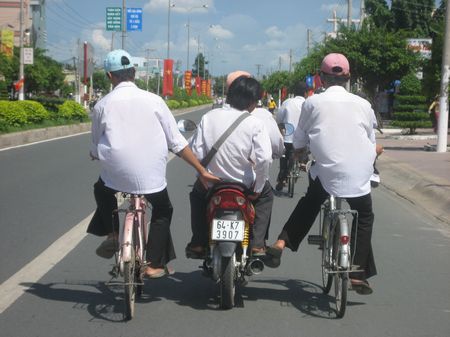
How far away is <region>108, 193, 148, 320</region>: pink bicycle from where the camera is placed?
5.14 meters

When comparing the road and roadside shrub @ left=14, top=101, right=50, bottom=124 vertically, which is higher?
roadside shrub @ left=14, top=101, right=50, bottom=124

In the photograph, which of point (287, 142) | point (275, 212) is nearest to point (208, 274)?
point (275, 212)

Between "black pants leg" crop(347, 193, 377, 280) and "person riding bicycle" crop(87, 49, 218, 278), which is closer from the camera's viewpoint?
"person riding bicycle" crop(87, 49, 218, 278)

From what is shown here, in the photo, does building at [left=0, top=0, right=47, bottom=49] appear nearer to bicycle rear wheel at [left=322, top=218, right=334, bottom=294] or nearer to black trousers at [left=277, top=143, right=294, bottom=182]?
black trousers at [left=277, top=143, right=294, bottom=182]

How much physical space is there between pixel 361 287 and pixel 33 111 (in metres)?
22.1

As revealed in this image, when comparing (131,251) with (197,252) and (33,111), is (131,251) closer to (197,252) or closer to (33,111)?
(197,252)

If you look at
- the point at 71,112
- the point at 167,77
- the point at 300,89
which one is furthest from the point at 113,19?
the point at 300,89

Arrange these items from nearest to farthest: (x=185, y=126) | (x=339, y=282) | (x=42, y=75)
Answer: (x=339, y=282) < (x=185, y=126) < (x=42, y=75)

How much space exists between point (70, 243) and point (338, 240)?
352 cm

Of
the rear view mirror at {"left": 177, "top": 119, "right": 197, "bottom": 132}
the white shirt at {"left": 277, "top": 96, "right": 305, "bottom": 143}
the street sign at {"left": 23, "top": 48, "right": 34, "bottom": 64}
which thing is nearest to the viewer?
the rear view mirror at {"left": 177, "top": 119, "right": 197, "bottom": 132}

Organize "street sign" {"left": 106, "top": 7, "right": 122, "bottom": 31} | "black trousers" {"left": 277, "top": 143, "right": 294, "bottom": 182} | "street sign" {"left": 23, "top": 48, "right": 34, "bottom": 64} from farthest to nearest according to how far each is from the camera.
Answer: "street sign" {"left": 23, "top": 48, "right": 34, "bottom": 64} → "street sign" {"left": 106, "top": 7, "right": 122, "bottom": 31} → "black trousers" {"left": 277, "top": 143, "right": 294, "bottom": 182}

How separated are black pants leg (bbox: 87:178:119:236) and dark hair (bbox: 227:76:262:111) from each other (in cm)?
113

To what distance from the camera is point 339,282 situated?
546 centimetres

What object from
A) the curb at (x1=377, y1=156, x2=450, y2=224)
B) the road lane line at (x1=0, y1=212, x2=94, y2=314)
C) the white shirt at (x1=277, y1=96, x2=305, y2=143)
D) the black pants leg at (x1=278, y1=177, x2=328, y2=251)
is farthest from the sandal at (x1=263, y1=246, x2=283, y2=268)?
the white shirt at (x1=277, y1=96, x2=305, y2=143)
